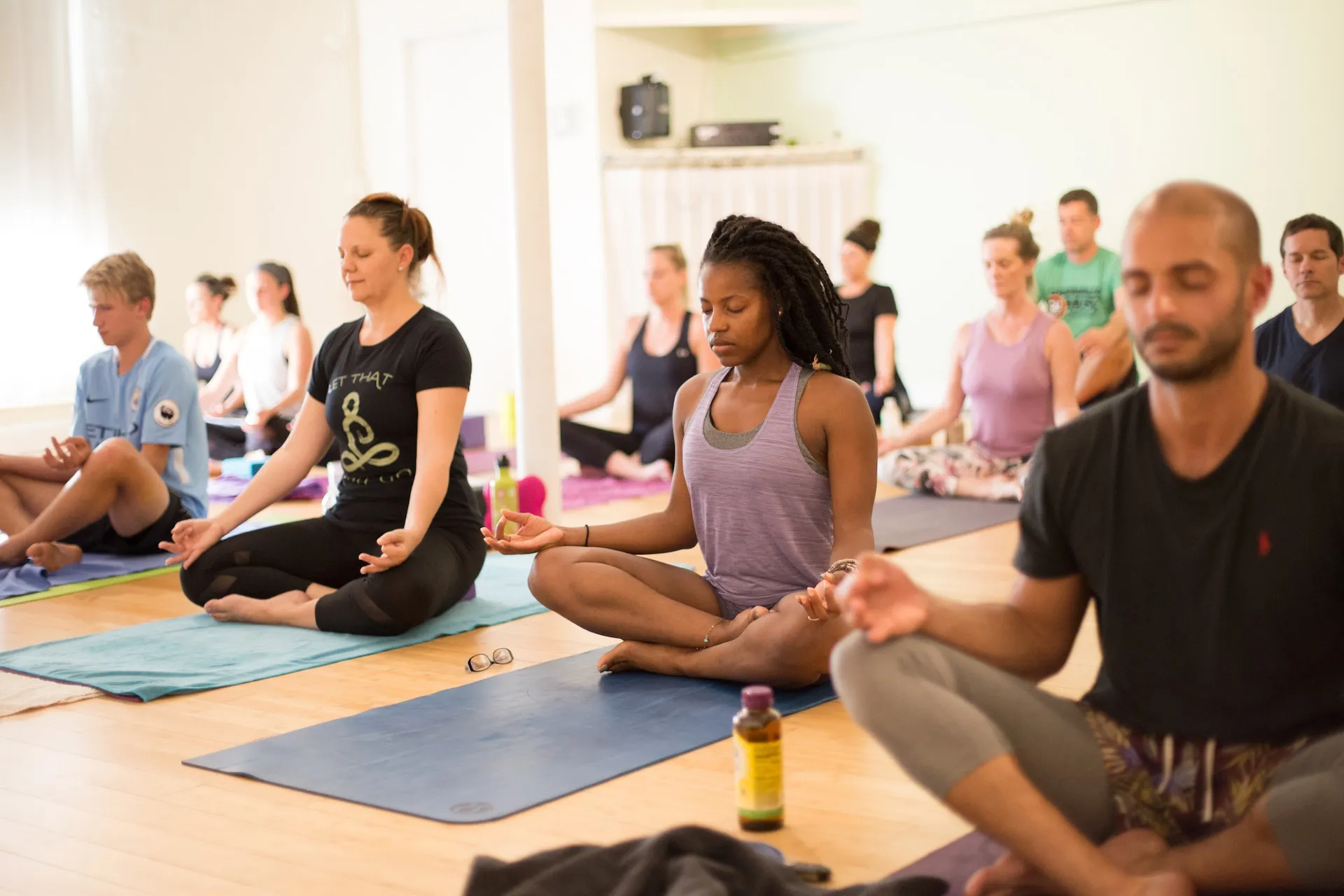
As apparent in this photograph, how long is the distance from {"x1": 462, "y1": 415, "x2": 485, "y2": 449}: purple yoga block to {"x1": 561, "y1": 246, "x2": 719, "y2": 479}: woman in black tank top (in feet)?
3.52

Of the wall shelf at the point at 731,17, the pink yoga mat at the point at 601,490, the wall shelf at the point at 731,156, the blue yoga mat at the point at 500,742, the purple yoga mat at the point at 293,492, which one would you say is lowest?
the pink yoga mat at the point at 601,490

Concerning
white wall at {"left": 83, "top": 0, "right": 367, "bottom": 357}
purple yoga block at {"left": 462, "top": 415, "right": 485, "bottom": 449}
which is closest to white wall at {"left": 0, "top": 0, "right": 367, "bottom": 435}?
white wall at {"left": 83, "top": 0, "right": 367, "bottom": 357}

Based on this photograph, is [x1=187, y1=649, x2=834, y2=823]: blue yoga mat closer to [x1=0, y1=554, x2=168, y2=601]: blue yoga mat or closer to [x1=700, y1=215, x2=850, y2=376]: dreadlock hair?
[x1=700, y1=215, x2=850, y2=376]: dreadlock hair

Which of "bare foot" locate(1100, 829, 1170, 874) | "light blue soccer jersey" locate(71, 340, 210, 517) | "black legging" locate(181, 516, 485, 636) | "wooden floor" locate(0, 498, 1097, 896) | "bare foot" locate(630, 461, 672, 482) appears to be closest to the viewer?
"bare foot" locate(1100, 829, 1170, 874)

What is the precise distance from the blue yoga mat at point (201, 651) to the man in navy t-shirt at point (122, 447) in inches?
24.4

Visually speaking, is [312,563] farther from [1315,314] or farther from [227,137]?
[227,137]

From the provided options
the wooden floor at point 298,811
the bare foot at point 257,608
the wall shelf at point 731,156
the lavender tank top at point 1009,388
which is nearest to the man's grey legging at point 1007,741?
the wooden floor at point 298,811

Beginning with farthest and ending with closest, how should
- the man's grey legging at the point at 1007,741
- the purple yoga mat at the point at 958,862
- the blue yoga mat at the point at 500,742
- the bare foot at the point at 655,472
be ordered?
the bare foot at the point at 655,472
the blue yoga mat at the point at 500,742
the purple yoga mat at the point at 958,862
the man's grey legging at the point at 1007,741

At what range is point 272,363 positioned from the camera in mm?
6578

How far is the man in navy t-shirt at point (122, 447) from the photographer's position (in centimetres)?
407

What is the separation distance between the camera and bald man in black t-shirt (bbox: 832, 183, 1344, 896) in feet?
4.96

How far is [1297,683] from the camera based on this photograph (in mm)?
1597

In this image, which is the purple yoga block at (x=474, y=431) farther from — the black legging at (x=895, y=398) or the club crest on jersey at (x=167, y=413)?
the club crest on jersey at (x=167, y=413)

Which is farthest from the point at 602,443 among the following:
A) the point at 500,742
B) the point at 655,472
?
the point at 500,742
